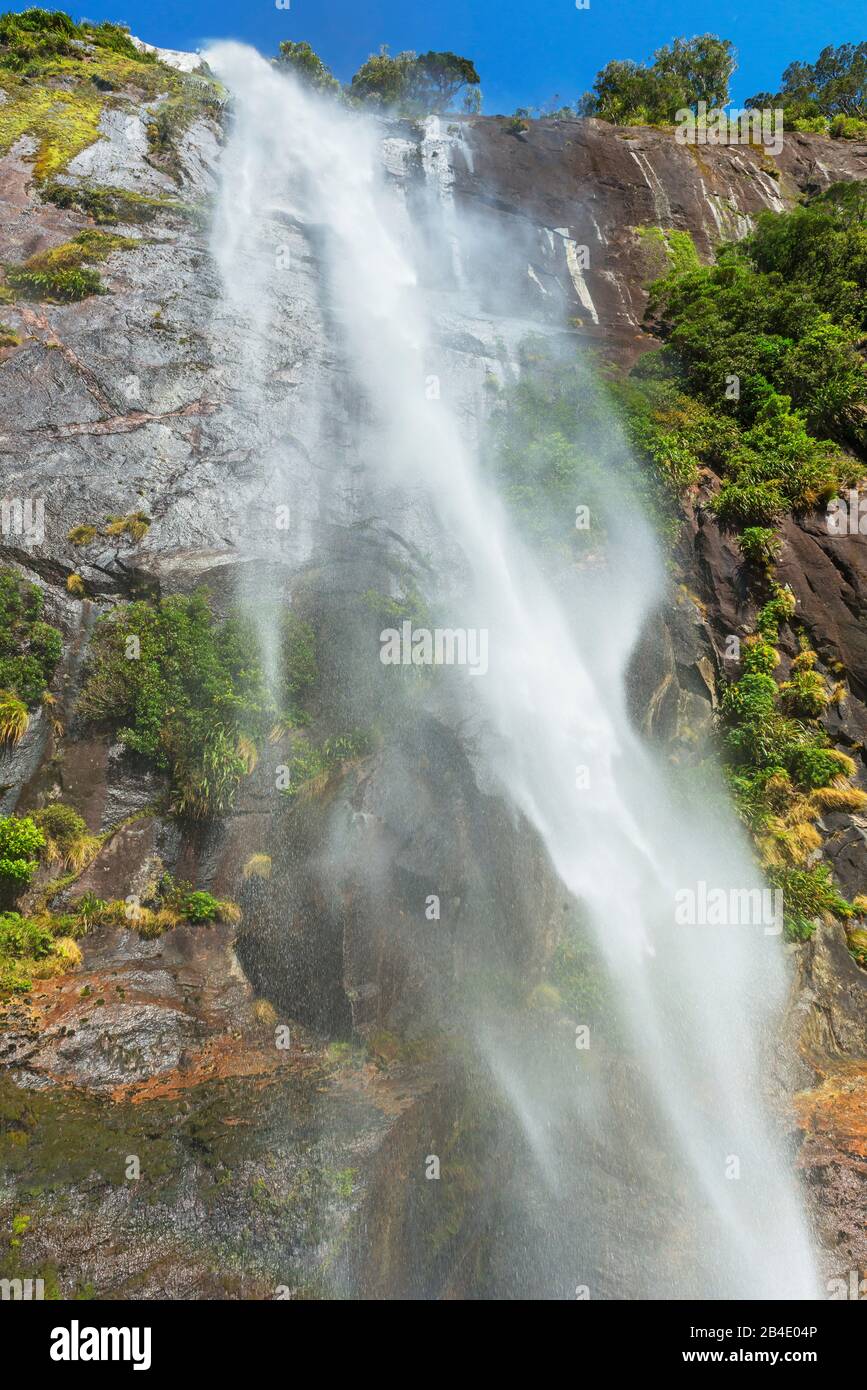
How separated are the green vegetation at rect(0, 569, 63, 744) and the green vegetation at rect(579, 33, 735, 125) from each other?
4086cm

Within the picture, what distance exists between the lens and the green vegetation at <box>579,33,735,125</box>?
124 feet

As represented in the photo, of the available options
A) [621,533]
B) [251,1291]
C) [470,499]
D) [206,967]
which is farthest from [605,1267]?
[470,499]

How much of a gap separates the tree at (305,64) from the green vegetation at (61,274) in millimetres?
26753

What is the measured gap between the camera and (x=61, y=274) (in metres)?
17.1

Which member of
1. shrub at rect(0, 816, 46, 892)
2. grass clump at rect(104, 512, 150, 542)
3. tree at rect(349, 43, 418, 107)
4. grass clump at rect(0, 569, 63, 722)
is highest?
tree at rect(349, 43, 418, 107)

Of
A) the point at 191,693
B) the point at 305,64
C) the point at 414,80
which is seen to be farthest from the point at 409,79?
the point at 191,693

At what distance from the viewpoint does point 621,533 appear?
51.1ft

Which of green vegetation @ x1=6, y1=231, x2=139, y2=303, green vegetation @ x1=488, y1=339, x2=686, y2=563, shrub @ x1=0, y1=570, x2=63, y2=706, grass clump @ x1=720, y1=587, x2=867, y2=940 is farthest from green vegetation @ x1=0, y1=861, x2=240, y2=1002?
green vegetation @ x1=6, y1=231, x2=139, y2=303

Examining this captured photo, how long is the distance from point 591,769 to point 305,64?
146ft

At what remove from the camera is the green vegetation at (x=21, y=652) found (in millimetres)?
11352

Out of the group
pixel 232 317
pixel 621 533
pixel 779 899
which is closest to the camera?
pixel 779 899

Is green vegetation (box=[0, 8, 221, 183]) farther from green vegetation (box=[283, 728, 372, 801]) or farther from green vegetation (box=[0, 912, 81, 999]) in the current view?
green vegetation (box=[0, 912, 81, 999])
